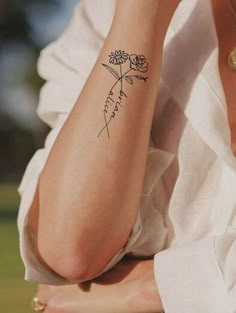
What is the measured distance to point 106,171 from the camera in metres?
1.49

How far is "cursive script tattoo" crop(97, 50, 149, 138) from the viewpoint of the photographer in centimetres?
150

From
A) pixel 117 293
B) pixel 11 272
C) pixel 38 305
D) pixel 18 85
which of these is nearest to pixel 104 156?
pixel 117 293

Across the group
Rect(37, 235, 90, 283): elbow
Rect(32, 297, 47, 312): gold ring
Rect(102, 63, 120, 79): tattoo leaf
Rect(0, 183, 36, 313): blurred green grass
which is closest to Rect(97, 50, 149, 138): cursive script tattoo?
Rect(102, 63, 120, 79): tattoo leaf

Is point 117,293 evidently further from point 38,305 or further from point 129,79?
point 129,79

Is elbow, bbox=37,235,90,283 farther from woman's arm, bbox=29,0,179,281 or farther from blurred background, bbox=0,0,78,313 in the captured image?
blurred background, bbox=0,0,78,313

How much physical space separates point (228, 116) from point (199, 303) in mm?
305

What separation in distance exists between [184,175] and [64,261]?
23 cm

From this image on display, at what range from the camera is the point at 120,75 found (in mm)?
1509

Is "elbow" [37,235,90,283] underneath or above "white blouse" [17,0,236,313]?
underneath

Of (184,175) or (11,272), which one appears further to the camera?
(11,272)

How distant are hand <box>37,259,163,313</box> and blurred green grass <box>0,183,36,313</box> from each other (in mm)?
4644

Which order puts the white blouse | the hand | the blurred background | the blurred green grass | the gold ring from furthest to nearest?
the blurred background < the blurred green grass < the gold ring < the hand < the white blouse

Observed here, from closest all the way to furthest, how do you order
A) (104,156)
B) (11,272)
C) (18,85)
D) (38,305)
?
(104,156)
(38,305)
(11,272)
(18,85)

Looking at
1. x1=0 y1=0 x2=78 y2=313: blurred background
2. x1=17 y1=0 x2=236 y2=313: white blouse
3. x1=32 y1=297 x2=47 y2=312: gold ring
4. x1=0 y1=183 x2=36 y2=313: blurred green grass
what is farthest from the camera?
x1=0 y1=0 x2=78 y2=313: blurred background
